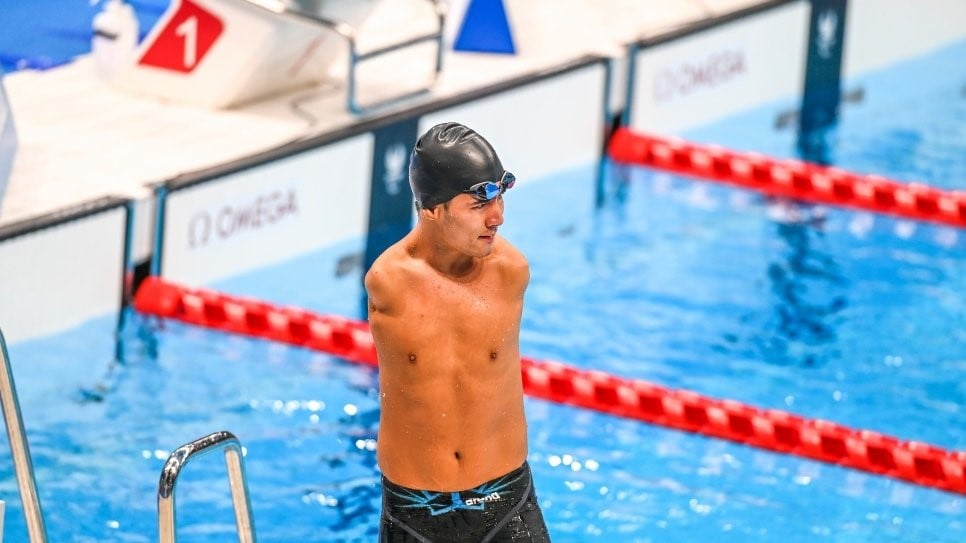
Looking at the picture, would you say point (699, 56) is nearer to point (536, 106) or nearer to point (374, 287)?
point (536, 106)

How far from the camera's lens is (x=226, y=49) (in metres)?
7.42

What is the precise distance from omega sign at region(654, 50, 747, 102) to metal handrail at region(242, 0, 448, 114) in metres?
1.36

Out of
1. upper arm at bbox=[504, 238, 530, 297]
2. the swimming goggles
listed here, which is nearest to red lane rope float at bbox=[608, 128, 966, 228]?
upper arm at bbox=[504, 238, 530, 297]

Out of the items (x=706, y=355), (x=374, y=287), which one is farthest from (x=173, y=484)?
(x=706, y=355)

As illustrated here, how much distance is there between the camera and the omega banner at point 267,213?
6.59 meters

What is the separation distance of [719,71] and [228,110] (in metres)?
2.76

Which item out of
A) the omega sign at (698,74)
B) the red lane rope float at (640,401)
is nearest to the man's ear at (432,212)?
the red lane rope float at (640,401)

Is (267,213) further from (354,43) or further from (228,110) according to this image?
(354,43)

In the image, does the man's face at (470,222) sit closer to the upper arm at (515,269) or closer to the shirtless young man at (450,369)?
the shirtless young man at (450,369)

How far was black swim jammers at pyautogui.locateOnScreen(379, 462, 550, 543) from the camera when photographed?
3.36 m

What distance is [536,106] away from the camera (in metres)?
8.04

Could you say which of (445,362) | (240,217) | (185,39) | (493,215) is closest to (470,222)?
(493,215)

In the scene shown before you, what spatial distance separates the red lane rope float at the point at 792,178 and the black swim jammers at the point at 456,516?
15.6 feet

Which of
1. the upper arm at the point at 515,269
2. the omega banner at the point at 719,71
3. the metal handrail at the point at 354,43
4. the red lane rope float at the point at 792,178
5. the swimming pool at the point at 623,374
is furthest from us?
the omega banner at the point at 719,71
